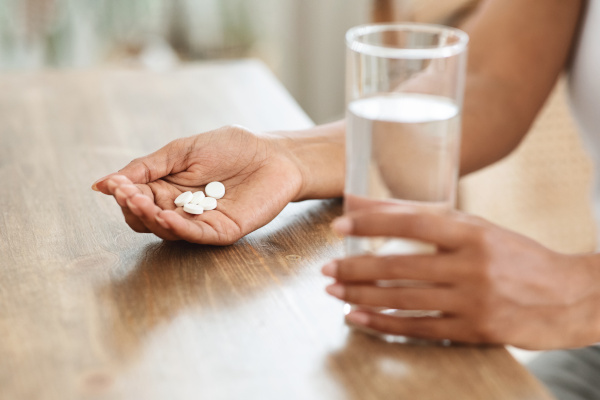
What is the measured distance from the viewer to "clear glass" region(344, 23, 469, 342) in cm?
53

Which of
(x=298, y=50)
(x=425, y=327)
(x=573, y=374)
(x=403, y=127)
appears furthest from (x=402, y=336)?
(x=298, y=50)

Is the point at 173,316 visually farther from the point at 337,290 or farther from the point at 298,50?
the point at 298,50

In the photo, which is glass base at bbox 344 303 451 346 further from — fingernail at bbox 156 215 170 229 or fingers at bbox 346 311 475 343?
fingernail at bbox 156 215 170 229

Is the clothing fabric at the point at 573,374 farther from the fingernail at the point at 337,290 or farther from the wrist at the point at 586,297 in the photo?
the fingernail at the point at 337,290

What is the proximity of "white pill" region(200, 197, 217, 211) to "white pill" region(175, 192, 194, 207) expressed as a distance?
14 millimetres

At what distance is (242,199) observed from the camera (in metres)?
0.74

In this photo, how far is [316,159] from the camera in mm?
835

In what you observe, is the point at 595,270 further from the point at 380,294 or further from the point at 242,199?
the point at 242,199

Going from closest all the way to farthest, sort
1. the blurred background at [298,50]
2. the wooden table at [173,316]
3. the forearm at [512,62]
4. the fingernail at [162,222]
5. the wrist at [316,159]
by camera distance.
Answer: the wooden table at [173,316]
the fingernail at [162,222]
the wrist at [316,159]
the forearm at [512,62]
the blurred background at [298,50]

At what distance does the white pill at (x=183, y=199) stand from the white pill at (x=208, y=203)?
0.01 metres

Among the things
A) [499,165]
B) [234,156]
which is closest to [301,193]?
[234,156]

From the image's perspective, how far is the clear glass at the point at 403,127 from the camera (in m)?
0.53

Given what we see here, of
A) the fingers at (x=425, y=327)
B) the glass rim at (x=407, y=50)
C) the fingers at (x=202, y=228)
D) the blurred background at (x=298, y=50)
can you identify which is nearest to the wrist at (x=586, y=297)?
the fingers at (x=425, y=327)

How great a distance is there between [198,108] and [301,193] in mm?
400
